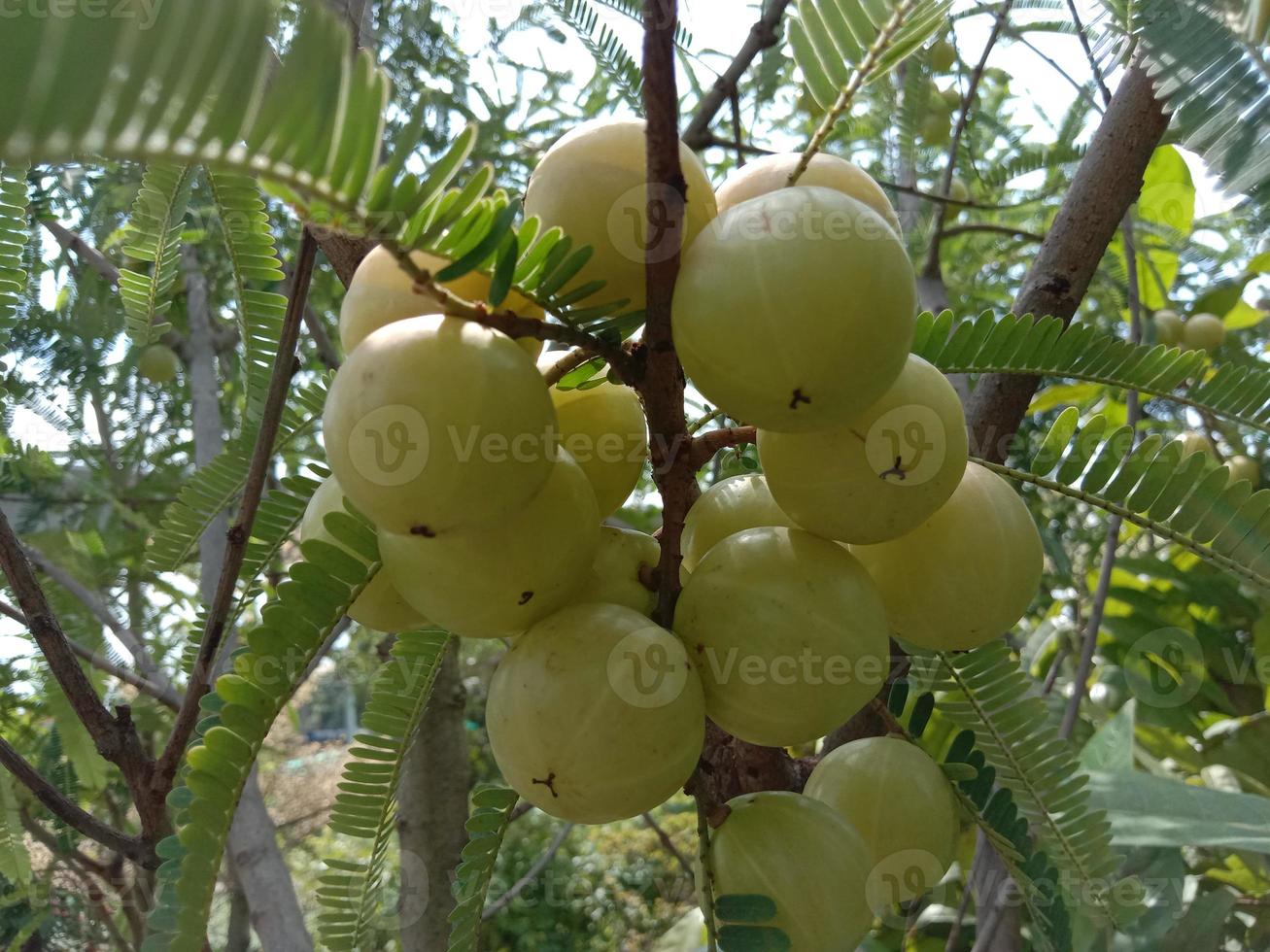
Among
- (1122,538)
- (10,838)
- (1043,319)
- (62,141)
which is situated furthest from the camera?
(1122,538)

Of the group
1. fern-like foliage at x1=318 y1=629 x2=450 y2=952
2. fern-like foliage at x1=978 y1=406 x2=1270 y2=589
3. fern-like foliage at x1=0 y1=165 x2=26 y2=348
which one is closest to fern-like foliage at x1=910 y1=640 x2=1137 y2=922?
fern-like foliage at x1=978 y1=406 x2=1270 y2=589

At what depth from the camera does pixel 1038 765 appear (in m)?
0.64

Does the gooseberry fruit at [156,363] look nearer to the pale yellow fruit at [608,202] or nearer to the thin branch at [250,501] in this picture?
the thin branch at [250,501]

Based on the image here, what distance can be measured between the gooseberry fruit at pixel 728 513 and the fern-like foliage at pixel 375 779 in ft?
0.58

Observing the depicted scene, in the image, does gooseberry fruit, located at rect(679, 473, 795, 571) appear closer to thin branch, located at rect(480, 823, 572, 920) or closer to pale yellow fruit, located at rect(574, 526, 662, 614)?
pale yellow fruit, located at rect(574, 526, 662, 614)

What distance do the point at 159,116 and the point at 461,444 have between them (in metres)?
0.15

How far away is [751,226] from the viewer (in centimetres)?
40

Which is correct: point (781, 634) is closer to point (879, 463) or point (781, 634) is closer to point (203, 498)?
point (879, 463)

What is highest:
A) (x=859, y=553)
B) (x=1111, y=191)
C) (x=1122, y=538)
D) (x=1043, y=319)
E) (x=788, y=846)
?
(x=1111, y=191)

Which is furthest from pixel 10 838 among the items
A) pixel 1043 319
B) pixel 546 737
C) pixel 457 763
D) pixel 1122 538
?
pixel 1122 538

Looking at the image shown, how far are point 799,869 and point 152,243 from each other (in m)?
0.70

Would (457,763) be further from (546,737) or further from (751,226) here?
(751,226)

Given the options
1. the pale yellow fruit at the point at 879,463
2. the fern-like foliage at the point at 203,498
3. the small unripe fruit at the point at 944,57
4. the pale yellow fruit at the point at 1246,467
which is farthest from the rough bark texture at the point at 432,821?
the small unripe fruit at the point at 944,57

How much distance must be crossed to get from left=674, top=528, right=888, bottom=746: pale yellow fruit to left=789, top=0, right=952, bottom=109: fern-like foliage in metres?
0.23
